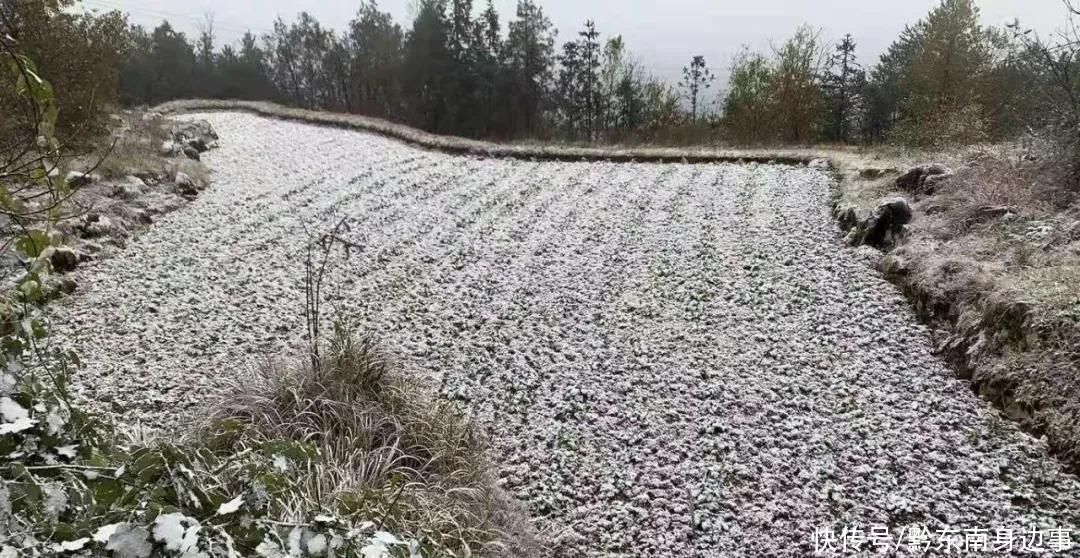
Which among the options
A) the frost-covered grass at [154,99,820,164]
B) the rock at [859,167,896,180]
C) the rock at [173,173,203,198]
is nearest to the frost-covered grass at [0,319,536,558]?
the rock at [173,173,203,198]

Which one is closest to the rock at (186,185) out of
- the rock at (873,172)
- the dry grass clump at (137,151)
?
the dry grass clump at (137,151)

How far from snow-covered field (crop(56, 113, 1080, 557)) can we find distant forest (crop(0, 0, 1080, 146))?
18.9 ft

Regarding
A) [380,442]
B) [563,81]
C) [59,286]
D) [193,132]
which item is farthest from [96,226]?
[563,81]

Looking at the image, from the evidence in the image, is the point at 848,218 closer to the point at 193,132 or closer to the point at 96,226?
the point at 96,226

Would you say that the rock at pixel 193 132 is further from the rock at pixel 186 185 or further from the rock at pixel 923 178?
the rock at pixel 923 178

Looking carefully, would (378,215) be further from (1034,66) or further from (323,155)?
(1034,66)

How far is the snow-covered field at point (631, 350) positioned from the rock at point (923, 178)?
3.70 feet

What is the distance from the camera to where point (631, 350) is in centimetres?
468

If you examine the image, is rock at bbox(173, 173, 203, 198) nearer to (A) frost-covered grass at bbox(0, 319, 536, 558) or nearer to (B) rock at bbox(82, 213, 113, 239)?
(B) rock at bbox(82, 213, 113, 239)

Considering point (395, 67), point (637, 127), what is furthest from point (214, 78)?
point (637, 127)

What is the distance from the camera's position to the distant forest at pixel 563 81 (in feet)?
51.3

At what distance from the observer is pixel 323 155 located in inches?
462

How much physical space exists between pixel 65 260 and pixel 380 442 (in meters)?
4.38

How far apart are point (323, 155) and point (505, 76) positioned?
14.1 meters
